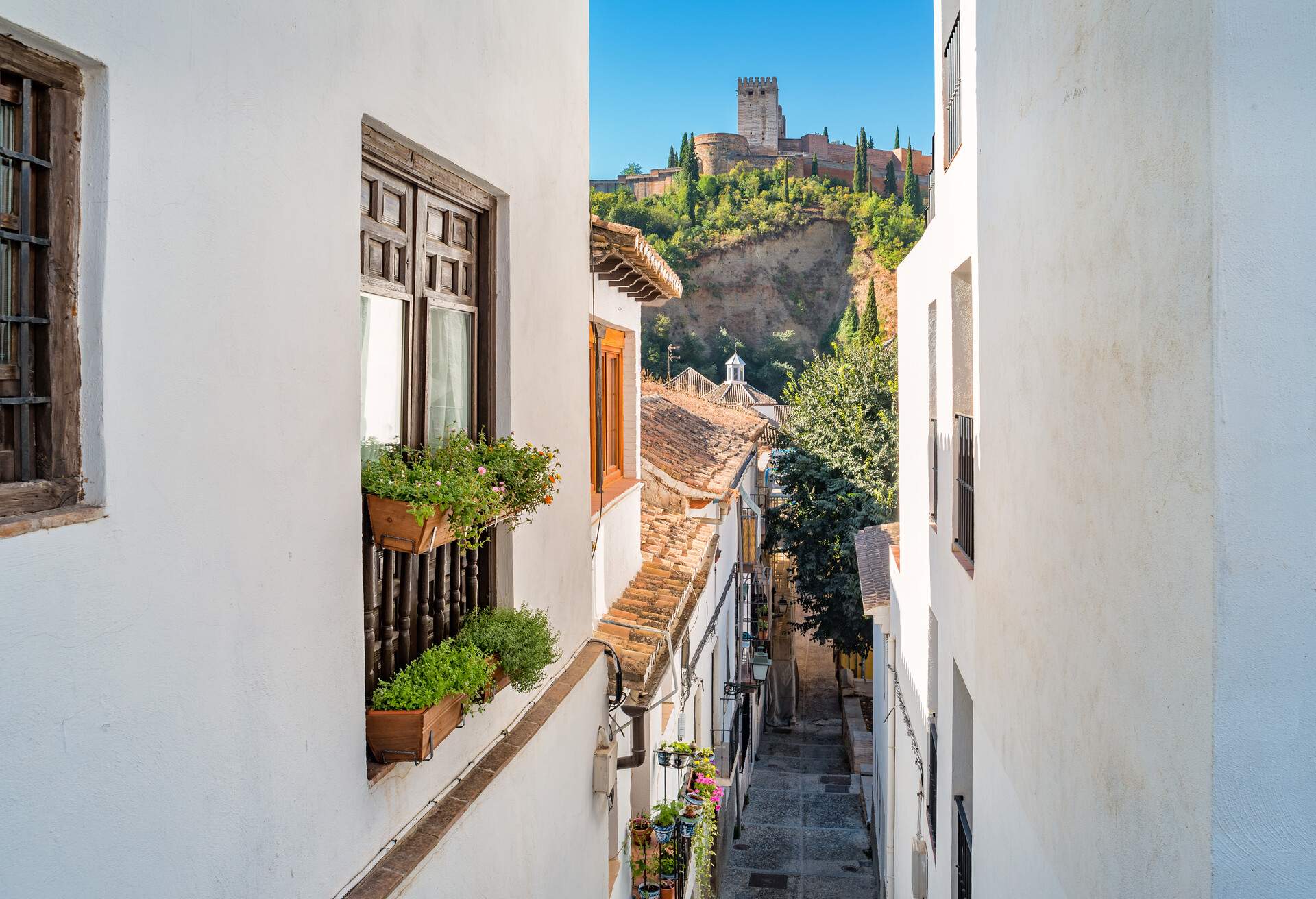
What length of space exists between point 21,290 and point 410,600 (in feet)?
7.14

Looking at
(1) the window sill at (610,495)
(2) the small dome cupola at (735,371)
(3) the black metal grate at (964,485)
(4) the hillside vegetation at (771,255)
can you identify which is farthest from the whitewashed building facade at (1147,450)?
(4) the hillside vegetation at (771,255)

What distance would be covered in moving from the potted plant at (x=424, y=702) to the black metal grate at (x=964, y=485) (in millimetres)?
3782

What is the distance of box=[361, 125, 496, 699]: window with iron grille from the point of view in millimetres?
3859

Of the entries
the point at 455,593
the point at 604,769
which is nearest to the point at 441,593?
the point at 455,593

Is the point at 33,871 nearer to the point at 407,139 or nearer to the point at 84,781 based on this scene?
the point at 84,781

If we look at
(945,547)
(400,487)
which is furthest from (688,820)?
(400,487)

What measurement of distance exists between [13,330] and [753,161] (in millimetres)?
85998

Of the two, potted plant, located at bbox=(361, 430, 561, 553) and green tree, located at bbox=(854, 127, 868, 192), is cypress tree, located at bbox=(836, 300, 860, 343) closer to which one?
green tree, located at bbox=(854, 127, 868, 192)

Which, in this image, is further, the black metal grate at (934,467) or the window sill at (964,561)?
the black metal grate at (934,467)

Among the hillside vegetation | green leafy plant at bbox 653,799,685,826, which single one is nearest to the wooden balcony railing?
green leafy plant at bbox 653,799,685,826

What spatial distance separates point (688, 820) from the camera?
31.2ft

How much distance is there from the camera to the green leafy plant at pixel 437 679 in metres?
3.73

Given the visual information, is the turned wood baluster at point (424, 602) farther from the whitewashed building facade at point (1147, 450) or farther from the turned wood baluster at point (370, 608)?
the whitewashed building facade at point (1147, 450)

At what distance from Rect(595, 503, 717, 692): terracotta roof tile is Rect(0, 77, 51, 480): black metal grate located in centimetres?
514
